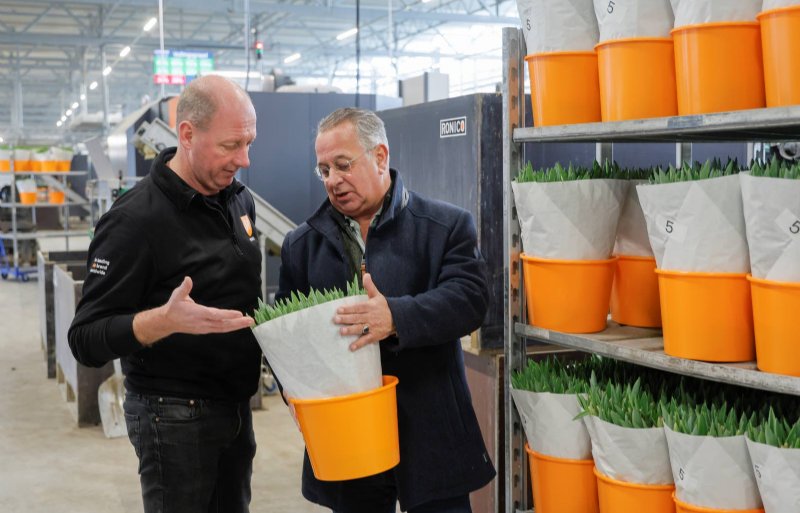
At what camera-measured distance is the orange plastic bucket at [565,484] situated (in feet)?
6.32

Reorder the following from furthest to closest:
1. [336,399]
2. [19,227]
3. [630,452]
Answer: [19,227] → [630,452] → [336,399]

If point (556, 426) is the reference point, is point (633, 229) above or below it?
above

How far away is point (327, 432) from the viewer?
5.46ft

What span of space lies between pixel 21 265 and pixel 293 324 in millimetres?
11796

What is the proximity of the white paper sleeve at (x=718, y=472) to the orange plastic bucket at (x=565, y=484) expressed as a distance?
346mm

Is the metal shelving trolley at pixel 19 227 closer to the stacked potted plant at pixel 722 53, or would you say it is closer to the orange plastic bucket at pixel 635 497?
the orange plastic bucket at pixel 635 497

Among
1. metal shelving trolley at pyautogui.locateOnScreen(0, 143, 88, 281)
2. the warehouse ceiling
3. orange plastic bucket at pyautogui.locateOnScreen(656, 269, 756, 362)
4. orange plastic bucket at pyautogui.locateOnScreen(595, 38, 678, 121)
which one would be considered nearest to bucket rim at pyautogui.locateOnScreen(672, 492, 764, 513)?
orange plastic bucket at pyautogui.locateOnScreen(656, 269, 756, 362)

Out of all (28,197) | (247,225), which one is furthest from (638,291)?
(28,197)

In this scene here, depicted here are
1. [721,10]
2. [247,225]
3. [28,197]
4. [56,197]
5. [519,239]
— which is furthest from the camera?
[56,197]

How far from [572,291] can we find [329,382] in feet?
2.01

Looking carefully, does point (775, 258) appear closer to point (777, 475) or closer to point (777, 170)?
point (777, 170)

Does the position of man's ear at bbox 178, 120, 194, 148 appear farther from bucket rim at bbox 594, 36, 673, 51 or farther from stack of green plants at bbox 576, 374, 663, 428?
stack of green plants at bbox 576, 374, 663, 428

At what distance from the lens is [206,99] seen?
1914 millimetres

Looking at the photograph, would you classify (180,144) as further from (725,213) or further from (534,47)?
(725,213)
